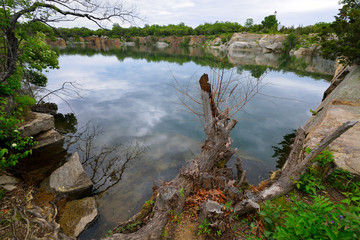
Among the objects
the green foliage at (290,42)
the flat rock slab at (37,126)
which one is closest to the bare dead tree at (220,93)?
the flat rock slab at (37,126)

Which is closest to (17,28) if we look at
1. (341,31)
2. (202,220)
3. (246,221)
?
(202,220)

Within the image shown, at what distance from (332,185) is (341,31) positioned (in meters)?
12.4

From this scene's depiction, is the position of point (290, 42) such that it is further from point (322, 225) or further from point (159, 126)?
point (322, 225)

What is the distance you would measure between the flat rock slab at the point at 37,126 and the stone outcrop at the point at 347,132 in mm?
11570

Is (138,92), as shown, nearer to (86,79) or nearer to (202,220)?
(86,79)

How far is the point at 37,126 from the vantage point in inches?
324

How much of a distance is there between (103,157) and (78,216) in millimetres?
3453

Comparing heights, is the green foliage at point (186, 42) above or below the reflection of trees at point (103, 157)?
above

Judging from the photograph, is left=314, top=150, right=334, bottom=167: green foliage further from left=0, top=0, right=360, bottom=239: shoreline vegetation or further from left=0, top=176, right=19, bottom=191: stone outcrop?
left=0, top=176, right=19, bottom=191: stone outcrop

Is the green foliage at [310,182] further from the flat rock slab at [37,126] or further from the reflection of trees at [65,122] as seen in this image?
the reflection of trees at [65,122]

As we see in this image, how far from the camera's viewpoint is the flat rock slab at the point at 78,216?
15.2 feet

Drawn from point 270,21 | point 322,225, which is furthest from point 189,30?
point 322,225

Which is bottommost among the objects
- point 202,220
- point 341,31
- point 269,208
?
point 202,220

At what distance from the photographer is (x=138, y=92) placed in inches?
774
